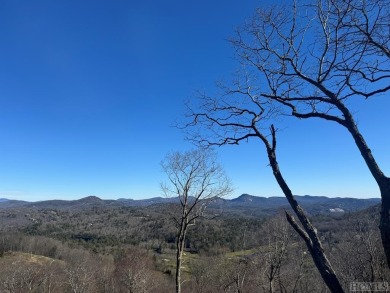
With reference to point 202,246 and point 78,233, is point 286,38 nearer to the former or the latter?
point 202,246

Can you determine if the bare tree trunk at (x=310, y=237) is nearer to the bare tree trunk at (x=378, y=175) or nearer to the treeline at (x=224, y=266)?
the bare tree trunk at (x=378, y=175)

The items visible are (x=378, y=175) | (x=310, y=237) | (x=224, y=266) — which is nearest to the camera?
(x=378, y=175)

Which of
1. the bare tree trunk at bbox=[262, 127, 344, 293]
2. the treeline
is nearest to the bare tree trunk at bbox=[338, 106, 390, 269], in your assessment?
the bare tree trunk at bbox=[262, 127, 344, 293]

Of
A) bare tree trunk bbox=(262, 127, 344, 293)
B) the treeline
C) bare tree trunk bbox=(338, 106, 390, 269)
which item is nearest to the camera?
bare tree trunk bbox=(338, 106, 390, 269)

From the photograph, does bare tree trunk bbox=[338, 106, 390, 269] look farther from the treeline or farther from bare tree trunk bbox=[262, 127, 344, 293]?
the treeline

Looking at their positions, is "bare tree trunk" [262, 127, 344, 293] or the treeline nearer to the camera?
"bare tree trunk" [262, 127, 344, 293]

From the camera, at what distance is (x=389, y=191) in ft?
15.6

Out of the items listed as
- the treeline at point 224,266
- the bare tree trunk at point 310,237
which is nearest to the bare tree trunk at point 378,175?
the bare tree trunk at point 310,237

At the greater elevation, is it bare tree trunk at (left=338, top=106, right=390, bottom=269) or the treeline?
bare tree trunk at (left=338, top=106, right=390, bottom=269)

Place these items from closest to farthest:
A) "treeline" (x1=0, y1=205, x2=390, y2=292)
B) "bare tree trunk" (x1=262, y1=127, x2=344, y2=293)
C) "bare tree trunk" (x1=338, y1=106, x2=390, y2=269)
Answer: "bare tree trunk" (x1=338, y1=106, x2=390, y2=269) < "bare tree trunk" (x1=262, y1=127, x2=344, y2=293) < "treeline" (x1=0, y1=205, x2=390, y2=292)

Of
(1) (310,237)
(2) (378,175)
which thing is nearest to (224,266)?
(1) (310,237)

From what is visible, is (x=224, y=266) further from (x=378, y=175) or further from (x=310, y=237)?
(x=378, y=175)

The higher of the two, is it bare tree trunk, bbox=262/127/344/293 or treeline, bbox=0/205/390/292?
bare tree trunk, bbox=262/127/344/293

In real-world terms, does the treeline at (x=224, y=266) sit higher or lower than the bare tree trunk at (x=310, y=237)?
lower
